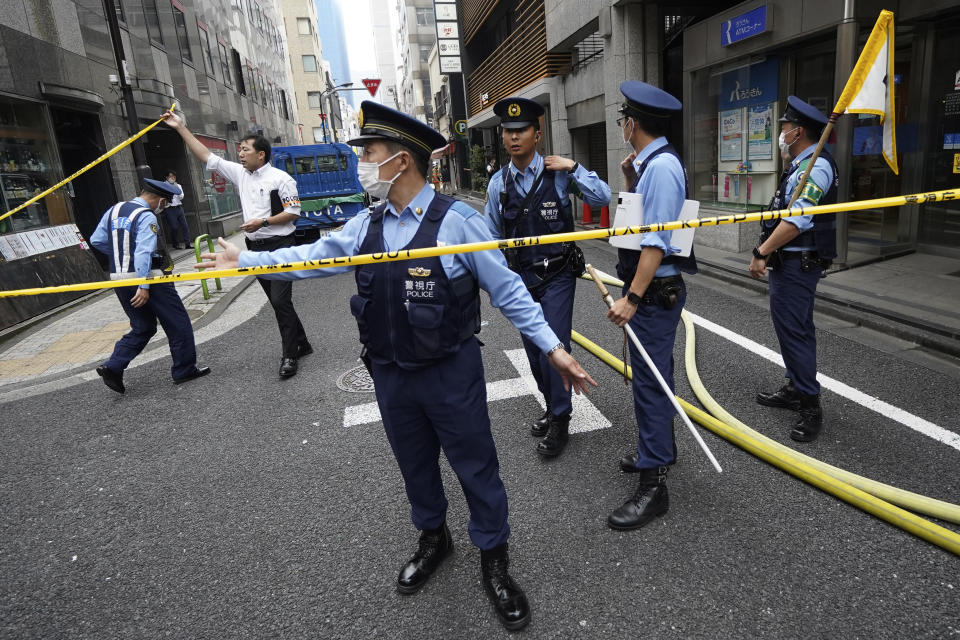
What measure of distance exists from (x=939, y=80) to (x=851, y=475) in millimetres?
7340

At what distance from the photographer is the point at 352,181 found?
1568cm

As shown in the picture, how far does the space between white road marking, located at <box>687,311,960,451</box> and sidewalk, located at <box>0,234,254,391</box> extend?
21.2 ft

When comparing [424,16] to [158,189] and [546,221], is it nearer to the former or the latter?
[158,189]

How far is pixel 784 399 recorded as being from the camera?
3.99m

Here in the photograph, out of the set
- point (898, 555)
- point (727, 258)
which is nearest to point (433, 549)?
point (898, 555)

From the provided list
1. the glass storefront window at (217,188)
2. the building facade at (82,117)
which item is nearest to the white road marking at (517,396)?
the building facade at (82,117)

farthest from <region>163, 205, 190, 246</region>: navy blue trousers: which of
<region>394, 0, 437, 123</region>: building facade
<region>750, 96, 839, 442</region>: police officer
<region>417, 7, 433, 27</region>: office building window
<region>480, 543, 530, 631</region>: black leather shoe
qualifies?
<region>417, 7, 433, 27</region>: office building window

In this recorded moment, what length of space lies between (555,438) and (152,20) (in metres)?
17.5

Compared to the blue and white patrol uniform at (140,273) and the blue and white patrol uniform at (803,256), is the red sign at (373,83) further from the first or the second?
the blue and white patrol uniform at (803,256)

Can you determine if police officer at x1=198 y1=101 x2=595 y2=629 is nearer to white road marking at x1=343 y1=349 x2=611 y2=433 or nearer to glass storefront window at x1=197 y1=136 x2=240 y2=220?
white road marking at x1=343 y1=349 x2=611 y2=433

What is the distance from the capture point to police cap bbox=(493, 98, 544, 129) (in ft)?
11.7

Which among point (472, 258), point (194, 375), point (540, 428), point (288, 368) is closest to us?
Answer: point (472, 258)

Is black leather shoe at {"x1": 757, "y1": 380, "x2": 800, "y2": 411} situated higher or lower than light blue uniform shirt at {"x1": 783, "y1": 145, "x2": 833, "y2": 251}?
lower

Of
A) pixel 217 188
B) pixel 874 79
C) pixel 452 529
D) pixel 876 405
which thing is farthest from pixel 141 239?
pixel 217 188
